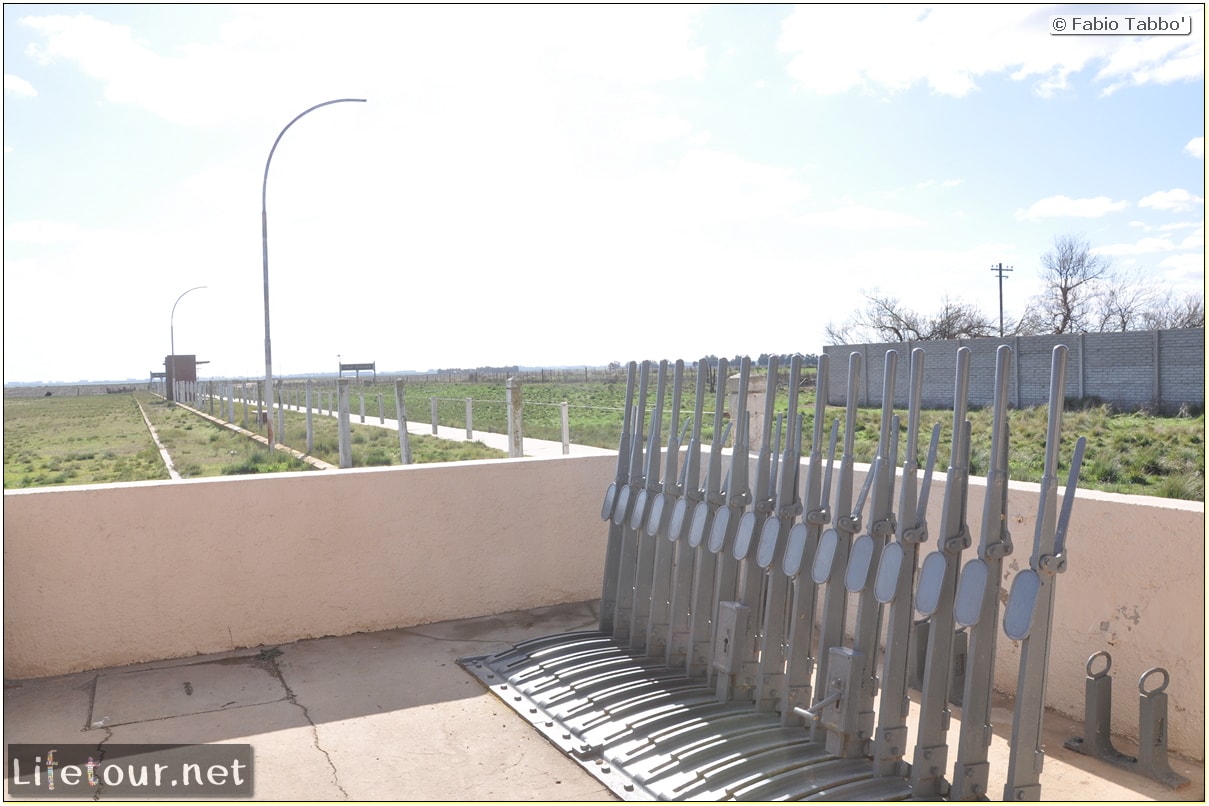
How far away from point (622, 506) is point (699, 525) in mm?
767

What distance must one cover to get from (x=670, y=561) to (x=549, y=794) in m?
1.50

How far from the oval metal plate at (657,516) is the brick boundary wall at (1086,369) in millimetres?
18015

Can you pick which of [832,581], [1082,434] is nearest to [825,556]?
[832,581]

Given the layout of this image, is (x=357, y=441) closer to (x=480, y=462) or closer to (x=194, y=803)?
(x=480, y=462)

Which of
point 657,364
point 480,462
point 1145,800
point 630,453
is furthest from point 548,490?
point 1145,800

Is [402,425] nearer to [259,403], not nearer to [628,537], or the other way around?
[628,537]

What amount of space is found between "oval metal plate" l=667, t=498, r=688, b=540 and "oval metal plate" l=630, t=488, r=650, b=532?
1.00ft

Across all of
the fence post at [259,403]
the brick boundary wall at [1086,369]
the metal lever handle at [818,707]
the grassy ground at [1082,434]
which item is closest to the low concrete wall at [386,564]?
the metal lever handle at [818,707]

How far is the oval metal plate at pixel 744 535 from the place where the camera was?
4078mm

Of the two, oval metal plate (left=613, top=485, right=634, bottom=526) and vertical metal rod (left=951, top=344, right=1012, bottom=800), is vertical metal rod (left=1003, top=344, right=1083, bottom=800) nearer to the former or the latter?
vertical metal rod (left=951, top=344, right=1012, bottom=800)

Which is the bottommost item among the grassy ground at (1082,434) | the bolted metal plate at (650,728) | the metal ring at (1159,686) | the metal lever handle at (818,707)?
the bolted metal plate at (650,728)

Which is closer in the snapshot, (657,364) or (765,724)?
(765,724)

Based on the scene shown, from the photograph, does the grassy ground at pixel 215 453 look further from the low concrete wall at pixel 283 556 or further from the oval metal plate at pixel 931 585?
the oval metal plate at pixel 931 585

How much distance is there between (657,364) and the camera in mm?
5113
